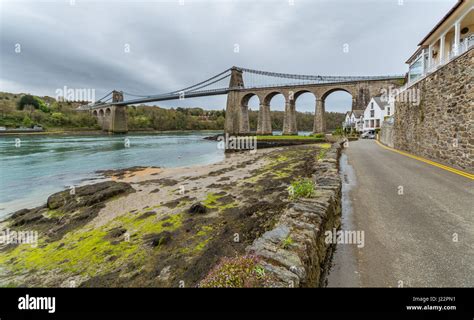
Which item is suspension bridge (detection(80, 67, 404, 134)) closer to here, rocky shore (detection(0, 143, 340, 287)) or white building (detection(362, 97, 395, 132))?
white building (detection(362, 97, 395, 132))

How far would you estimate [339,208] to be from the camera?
Result: 16.4 ft

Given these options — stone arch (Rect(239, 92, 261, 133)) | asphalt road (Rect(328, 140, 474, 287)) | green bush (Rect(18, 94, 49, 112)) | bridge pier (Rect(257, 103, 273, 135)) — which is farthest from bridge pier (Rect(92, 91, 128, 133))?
asphalt road (Rect(328, 140, 474, 287))

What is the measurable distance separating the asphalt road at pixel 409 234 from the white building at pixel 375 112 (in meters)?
48.0

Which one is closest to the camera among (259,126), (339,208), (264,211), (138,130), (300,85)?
(339,208)

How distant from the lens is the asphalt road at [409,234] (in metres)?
2.61

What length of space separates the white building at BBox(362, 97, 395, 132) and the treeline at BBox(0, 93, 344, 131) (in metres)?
59.4

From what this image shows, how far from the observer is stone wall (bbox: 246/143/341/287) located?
7.18ft

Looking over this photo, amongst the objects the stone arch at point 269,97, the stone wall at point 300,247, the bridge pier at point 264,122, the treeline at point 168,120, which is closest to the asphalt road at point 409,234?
the stone wall at point 300,247

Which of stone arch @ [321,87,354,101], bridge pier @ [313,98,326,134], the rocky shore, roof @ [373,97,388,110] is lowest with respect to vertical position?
the rocky shore

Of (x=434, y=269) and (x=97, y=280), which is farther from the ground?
(x=434, y=269)

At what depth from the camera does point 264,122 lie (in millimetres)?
58750

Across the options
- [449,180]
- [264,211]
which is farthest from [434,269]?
[449,180]
